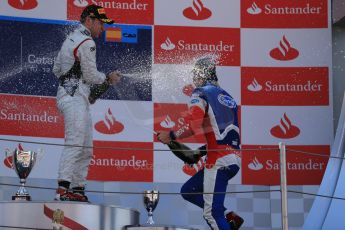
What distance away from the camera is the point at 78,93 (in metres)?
5.89

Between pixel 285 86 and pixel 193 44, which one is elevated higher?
pixel 193 44

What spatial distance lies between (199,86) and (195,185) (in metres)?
0.66

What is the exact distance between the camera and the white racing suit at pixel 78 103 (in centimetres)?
578

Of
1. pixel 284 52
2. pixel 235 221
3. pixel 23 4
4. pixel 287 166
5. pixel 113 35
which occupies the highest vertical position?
pixel 23 4

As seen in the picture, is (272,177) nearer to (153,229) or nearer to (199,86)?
(199,86)

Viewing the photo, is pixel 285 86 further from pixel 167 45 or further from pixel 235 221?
pixel 235 221

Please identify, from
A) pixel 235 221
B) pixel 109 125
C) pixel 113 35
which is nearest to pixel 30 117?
pixel 109 125

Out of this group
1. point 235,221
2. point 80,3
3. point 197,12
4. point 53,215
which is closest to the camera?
point 53,215

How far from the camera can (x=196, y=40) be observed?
7160 mm

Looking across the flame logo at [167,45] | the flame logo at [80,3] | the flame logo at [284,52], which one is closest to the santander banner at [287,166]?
the flame logo at [284,52]

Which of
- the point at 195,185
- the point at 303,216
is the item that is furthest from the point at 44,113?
the point at 303,216

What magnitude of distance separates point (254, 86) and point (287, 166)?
660 mm

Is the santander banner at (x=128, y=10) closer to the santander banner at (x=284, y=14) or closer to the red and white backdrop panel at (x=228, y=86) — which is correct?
the red and white backdrop panel at (x=228, y=86)

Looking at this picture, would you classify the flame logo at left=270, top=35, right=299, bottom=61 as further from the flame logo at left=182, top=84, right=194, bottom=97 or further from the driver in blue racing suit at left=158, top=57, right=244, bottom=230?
the driver in blue racing suit at left=158, top=57, right=244, bottom=230
